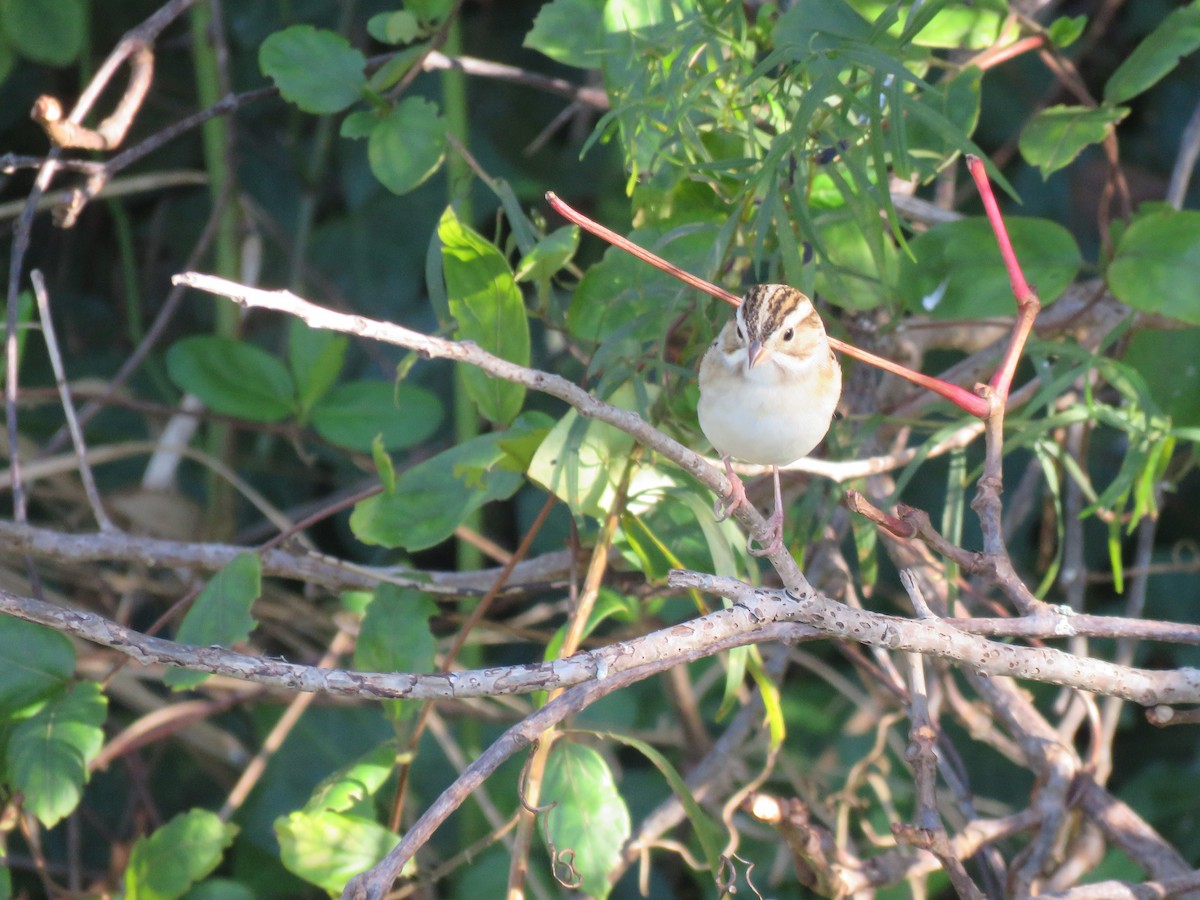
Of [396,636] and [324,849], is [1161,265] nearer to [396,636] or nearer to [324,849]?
[396,636]

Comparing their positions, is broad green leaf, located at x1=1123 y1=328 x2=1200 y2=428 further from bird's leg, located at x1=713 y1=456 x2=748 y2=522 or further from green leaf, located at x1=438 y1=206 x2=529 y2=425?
green leaf, located at x1=438 y1=206 x2=529 y2=425

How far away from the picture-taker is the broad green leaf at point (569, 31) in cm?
204

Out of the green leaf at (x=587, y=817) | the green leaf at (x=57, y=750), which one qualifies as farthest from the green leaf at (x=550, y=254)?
the green leaf at (x=57, y=750)

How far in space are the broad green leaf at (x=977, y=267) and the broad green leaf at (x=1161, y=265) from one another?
84mm

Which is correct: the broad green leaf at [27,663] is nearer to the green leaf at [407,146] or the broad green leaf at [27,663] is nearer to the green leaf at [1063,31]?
the green leaf at [407,146]

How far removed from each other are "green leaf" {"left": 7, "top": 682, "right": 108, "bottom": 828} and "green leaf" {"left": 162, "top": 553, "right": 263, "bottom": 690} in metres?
0.13

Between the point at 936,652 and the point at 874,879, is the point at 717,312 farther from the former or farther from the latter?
the point at 874,879

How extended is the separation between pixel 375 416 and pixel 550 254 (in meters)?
0.86

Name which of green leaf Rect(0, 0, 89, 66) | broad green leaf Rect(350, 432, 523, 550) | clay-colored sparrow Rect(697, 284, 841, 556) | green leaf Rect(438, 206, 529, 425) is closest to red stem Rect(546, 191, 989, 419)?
clay-colored sparrow Rect(697, 284, 841, 556)

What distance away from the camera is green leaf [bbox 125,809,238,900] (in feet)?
6.61

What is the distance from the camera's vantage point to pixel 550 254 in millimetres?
1728

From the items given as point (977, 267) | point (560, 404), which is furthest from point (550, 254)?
point (560, 404)

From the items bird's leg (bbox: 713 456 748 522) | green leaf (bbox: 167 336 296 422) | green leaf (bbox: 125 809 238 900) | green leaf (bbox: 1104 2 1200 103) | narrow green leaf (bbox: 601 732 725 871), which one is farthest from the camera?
green leaf (bbox: 167 336 296 422)

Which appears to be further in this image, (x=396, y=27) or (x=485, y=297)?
(x=396, y=27)
